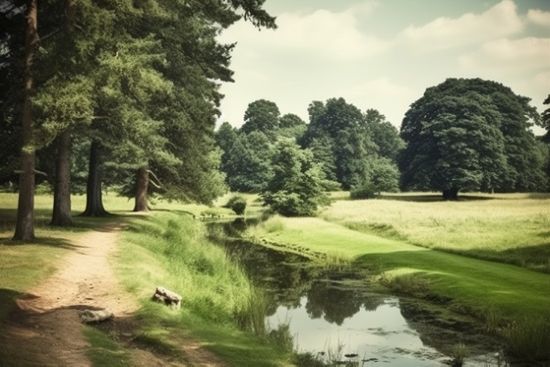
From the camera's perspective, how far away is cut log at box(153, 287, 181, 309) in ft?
42.5

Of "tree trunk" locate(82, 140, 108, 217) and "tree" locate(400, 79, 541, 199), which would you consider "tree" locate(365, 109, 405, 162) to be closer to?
A: "tree" locate(400, 79, 541, 199)

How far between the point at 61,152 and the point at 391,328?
17.2 meters

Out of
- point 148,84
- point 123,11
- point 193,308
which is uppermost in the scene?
point 123,11

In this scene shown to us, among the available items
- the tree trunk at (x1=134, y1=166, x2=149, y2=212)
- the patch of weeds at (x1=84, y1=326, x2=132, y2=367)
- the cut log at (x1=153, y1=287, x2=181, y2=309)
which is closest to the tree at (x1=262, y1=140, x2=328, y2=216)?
the tree trunk at (x1=134, y1=166, x2=149, y2=212)

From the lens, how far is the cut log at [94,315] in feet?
36.0

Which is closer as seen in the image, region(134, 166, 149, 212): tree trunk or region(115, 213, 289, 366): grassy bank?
region(115, 213, 289, 366): grassy bank

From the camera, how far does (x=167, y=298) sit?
1300 centimetres

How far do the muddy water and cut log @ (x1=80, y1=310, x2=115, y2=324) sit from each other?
573cm

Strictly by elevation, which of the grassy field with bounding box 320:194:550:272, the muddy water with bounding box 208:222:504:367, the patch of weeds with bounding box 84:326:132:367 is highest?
the grassy field with bounding box 320:194:550:272

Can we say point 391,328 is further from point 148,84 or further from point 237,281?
point 148,84

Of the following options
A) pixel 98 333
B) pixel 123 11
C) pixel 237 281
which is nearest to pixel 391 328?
pixel 237 281

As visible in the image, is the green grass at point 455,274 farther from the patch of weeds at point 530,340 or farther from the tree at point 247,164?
the tree at point 247,164

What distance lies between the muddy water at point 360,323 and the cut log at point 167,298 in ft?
12.2

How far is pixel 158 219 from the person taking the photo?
3500cm
